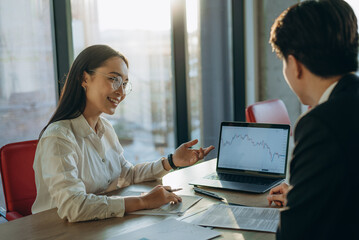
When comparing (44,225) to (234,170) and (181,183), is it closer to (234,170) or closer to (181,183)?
(181,183)

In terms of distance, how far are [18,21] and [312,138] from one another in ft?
6.07

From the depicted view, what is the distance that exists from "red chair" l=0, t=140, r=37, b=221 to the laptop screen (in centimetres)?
90

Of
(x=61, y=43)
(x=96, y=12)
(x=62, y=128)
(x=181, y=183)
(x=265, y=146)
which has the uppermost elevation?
(x=96, y=12)

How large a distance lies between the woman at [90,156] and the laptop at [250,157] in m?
0.14

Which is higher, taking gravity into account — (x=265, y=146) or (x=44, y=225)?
(x=265, y=146)

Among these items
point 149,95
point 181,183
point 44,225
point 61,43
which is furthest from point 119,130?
point 44,225

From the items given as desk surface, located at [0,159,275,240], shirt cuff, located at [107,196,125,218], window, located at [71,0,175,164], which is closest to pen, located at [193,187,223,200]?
desk surface, located at [0,159,275,240]

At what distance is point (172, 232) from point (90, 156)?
631 millimetres

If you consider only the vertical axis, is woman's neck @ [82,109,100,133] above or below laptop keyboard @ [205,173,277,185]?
above

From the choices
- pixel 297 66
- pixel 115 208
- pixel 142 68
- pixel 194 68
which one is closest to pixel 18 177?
pixel 115 208

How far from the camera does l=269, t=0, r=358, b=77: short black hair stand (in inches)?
36.2

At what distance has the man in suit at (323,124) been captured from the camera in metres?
0.78

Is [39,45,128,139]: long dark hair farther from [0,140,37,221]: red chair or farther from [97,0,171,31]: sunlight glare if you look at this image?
[97,0,171,31]: sunlight glare

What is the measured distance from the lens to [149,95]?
3.03 m
